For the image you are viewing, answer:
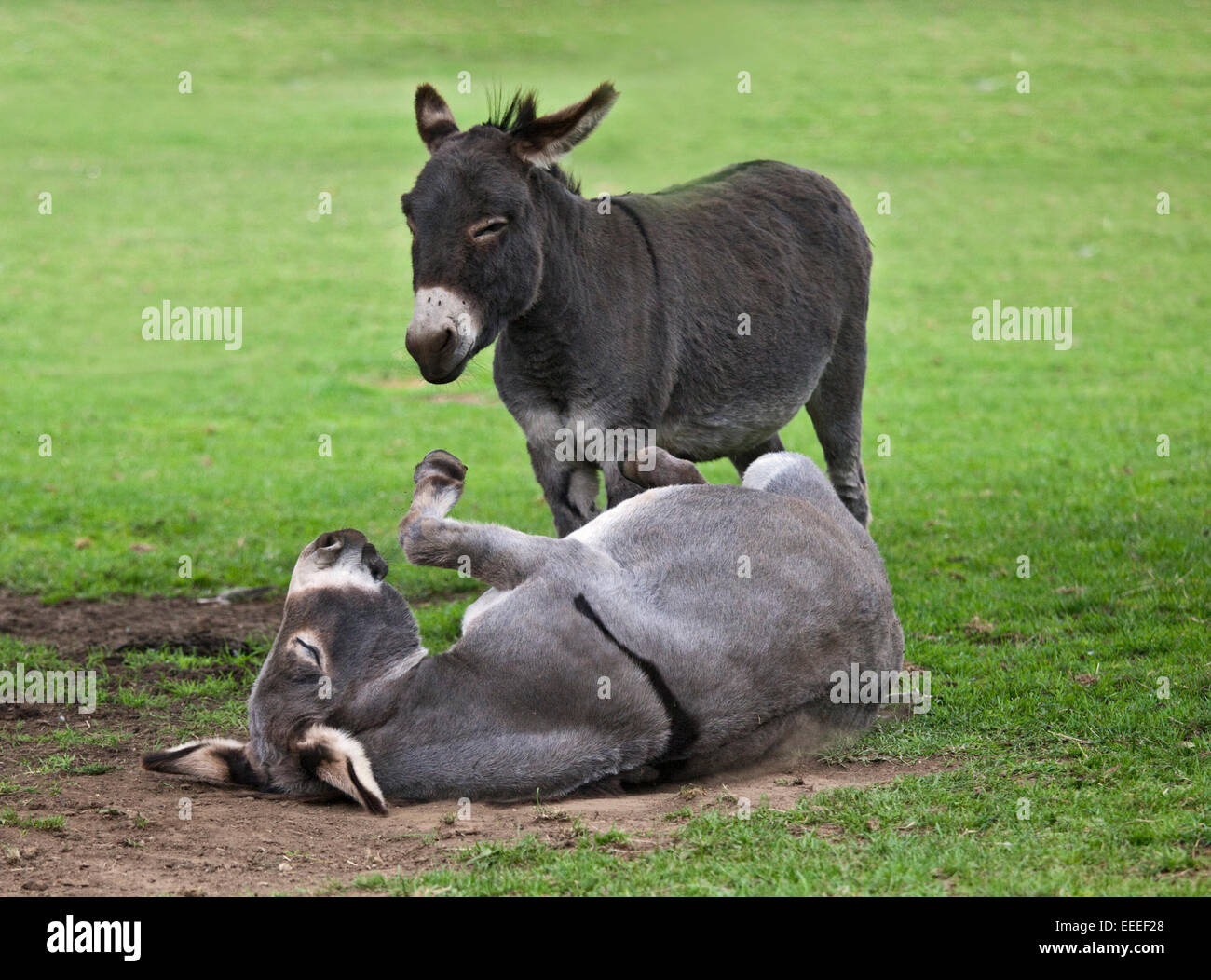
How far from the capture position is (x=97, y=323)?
70.4 feet

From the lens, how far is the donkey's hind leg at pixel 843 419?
8.70 meters

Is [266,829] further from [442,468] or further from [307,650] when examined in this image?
[442,468]

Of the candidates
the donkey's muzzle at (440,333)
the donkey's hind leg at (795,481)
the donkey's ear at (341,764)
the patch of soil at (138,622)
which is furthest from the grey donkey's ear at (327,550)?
the patch of soil at (138,622)

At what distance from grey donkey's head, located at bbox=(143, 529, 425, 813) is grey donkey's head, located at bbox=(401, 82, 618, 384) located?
1.11m

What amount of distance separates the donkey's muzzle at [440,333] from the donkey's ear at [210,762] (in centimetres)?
183

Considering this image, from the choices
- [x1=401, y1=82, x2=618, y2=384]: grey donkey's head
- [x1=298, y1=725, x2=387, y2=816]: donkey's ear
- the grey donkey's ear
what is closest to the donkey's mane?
[x1=401, y1=82, x2=618, y2=384]: grey donkey's head

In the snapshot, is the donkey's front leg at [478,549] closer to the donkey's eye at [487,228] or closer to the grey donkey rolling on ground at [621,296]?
the grey donkey rolling on ground at [621,296]

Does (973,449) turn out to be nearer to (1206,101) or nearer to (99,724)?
(99,724)

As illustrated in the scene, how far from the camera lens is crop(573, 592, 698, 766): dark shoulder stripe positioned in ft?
16.7

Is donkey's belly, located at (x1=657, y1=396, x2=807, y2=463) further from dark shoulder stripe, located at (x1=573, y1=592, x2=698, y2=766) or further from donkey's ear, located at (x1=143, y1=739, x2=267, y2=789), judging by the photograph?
donkey's ear, located at (x1=143, y1=739, x2=267, y2=789)

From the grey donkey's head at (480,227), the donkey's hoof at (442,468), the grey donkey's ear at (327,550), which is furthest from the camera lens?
the donkey's hoof at (442,468)

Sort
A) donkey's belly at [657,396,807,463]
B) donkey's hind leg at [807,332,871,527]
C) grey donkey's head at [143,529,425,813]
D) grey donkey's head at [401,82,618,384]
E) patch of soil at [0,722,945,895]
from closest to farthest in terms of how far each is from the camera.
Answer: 1. patch of soil at [0,722,945,895]
2. grey donkey's head at [143,529,425,813]
3. grey donkey's head at [401,82,618,384]
4. donkey's belly at [657,396,807,463]
5. donkey's hind leg at [807,332,871,527]

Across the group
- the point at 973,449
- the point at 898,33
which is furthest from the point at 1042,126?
the point at 973,449

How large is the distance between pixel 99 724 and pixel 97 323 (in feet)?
54.4
